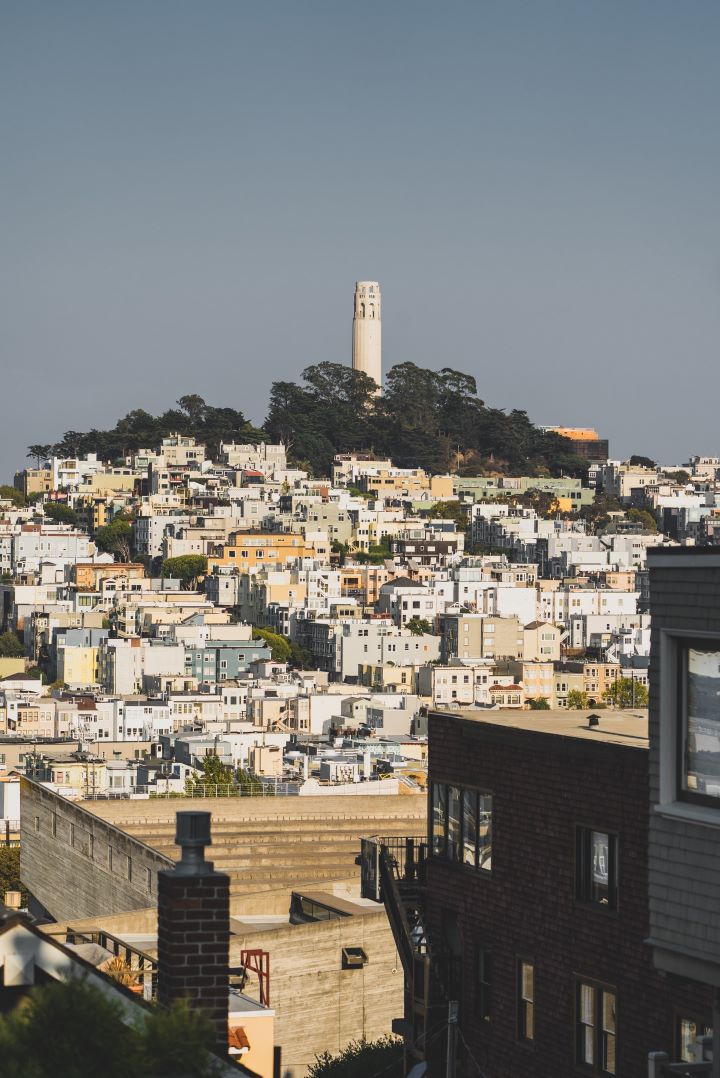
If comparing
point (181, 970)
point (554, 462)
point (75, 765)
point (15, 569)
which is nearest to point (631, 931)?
point (181, 970)

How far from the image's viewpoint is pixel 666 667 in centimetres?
781

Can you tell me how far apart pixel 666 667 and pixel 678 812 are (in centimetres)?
57

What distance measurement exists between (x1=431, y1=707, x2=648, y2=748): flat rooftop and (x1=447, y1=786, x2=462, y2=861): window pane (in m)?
0.46

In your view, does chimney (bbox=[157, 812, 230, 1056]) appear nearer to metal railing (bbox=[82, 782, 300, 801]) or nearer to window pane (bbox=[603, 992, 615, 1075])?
window pane (bbox=[603, 992, 615, 1075])

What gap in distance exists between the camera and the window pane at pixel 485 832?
1161 centimetres

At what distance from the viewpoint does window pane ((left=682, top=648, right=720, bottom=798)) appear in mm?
7531

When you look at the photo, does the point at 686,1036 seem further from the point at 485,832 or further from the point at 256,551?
the point at 256,551

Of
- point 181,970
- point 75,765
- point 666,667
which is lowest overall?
point 75,765

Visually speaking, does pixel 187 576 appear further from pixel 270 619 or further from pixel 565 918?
pixel 565 918

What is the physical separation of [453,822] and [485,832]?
0.49 m

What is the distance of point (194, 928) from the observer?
596cm

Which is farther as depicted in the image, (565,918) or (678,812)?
(565,918)

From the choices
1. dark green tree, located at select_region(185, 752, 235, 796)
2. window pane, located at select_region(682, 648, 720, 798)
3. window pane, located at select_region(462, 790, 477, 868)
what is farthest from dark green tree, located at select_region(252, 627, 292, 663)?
window pane, located at select_region(682, 648, 720, 798)

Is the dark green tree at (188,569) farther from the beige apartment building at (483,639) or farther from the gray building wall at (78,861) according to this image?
the gray building wall at (78,861)
